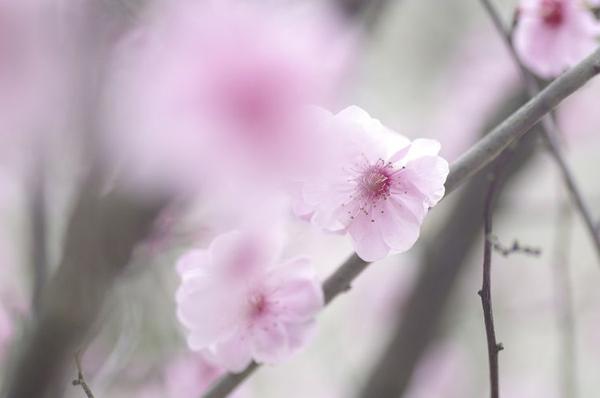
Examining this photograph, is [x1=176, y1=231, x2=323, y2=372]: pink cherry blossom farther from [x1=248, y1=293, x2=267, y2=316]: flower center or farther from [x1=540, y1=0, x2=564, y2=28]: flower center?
[x1=540, y1=0, x2=564, y2=28]: flower center

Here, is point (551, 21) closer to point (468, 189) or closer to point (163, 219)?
point (163, 219)

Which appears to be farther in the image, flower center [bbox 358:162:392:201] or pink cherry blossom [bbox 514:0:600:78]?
pink cherry blossom [bbox 514:0:600:78]

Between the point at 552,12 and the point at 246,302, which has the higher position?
the point at 552,12

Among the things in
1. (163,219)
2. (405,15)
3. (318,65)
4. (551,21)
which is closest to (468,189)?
(551,21)

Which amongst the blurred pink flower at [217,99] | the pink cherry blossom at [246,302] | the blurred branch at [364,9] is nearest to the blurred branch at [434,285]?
the blurred branch at [364,9]

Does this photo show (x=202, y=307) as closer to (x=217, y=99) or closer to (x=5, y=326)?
(x=217, y=99)

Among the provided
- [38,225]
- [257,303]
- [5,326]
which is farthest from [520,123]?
[5,326]

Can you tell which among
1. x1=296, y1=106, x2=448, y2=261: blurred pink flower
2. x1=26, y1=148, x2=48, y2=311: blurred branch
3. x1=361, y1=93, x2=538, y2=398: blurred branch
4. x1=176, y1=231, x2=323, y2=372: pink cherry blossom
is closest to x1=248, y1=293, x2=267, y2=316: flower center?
x1=176, y1=231, x2=323, y2=372: pink cherry blossom
